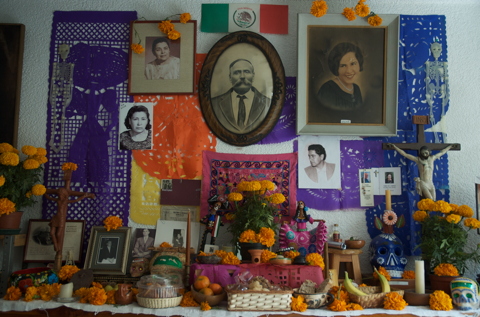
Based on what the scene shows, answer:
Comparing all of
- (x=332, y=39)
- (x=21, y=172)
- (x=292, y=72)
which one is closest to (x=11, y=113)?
(x=21, y=172)

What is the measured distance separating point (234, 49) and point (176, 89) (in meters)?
0.48

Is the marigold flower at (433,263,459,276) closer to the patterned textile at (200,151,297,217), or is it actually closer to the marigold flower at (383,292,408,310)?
the marigold flower at (383,292,408,310)

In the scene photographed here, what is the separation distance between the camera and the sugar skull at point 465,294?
175cm

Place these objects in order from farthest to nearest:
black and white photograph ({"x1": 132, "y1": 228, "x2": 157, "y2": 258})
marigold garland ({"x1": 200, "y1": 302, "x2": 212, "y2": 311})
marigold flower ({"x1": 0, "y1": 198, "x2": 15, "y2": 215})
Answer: black and white photograph ({"x1": 132, "y1": 228, "x2": 157, "y2": 258}), marigold flower ({"x1": 0, "y1": 198, "x2": 15, "y2": 215}), marigold garland ({"x1": 200, "y1": 302, "x2": 212, "y2": 311})

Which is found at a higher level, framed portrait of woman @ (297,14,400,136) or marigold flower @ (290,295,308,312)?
framed portrait of woman @ (297,14,400,136)

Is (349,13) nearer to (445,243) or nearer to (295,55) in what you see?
(295,55)

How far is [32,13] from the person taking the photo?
8.34 ft

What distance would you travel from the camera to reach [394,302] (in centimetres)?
173

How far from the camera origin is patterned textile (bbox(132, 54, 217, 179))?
7.85 ft

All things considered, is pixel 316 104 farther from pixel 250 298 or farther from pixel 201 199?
pixel 250 298

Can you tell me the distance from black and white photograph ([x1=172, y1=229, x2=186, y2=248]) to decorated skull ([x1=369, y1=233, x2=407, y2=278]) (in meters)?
1.17

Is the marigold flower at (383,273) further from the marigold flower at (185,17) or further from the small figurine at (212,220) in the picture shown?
the marigold flower at (185,17)

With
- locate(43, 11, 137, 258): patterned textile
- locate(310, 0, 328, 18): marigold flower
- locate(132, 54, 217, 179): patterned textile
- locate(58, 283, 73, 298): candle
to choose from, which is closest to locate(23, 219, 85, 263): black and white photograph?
locate(43, 11, 137, 258): patterned textile

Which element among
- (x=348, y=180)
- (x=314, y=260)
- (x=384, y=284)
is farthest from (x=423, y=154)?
(x=314, y=260)
